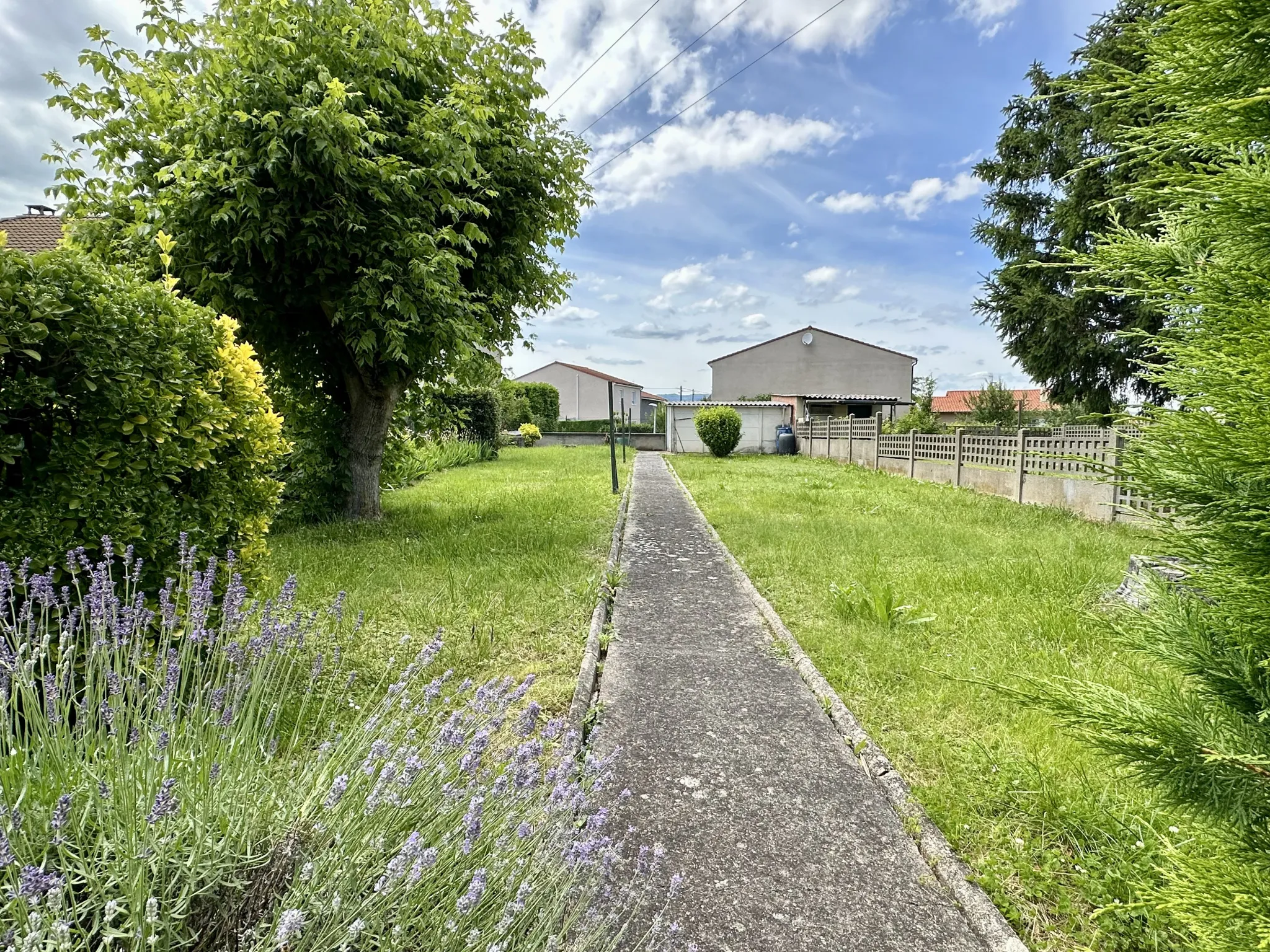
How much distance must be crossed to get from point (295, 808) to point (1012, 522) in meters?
9.22

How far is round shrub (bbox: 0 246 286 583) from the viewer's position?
7.29 feet

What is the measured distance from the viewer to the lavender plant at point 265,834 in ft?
3.66

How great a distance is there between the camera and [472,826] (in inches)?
51.2

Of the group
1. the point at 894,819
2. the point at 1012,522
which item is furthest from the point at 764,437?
the point at 894,819

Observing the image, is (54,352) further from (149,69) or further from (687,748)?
(149,69)

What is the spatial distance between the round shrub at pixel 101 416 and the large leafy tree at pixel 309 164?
3.00m

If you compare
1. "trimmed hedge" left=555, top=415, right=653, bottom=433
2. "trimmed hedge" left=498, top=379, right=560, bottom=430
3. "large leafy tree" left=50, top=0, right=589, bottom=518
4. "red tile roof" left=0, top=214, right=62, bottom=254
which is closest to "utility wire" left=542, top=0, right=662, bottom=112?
"large leafy tree" left=50, top=0, right=589, bottom=518

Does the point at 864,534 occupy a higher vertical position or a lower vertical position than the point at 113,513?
lower

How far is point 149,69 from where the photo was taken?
6.12 meters

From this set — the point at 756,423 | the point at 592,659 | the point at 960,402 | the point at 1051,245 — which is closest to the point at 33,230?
the point at 592,659

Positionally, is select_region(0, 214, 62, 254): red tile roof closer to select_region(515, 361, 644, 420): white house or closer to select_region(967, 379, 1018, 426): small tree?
select_region(515, 361, 644, 420): white house

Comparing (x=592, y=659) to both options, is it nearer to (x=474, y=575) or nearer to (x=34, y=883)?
(x=474, y=575)

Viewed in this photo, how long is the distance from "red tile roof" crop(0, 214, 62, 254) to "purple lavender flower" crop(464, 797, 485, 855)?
21.3 meters

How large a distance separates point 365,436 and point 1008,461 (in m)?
11.0
